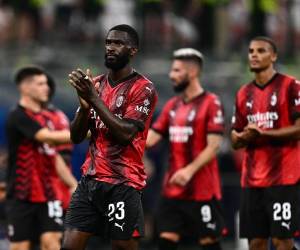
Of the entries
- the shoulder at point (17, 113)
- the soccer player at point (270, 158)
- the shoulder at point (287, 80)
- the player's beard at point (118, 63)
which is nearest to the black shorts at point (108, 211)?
the player's beard at point (118, 63)

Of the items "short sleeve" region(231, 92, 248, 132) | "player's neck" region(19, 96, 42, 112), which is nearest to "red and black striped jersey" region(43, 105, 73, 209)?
"player's neck" region(19, 96, 42, 112)

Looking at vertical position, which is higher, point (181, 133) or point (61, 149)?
point (181, 133)

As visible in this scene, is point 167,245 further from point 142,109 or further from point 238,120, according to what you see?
point 142,109

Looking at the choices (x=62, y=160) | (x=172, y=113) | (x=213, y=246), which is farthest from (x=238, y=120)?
→ (x=62, y=160)

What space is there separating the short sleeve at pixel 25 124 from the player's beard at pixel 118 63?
3.06 m

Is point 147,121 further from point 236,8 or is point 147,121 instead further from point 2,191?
point 236,8

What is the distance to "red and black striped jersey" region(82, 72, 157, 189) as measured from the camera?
1061 cm

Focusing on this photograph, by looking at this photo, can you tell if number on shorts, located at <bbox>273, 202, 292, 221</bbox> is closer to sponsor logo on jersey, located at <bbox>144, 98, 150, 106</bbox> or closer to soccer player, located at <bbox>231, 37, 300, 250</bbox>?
soccer player, located at <bbox>231, 37, 300, 250</bbox>

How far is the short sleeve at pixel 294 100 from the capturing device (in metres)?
12.5

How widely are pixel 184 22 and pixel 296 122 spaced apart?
34.2 feet

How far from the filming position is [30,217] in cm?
1372

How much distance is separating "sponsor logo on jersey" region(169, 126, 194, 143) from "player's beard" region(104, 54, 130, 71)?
3697mm

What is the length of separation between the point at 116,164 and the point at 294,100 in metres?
2.70

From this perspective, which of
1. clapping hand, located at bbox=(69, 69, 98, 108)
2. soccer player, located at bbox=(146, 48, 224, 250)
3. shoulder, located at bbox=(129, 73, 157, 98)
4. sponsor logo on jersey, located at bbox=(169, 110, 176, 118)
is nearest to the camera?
clapping hand, located at bbox=(69, 69, 98, 108)
